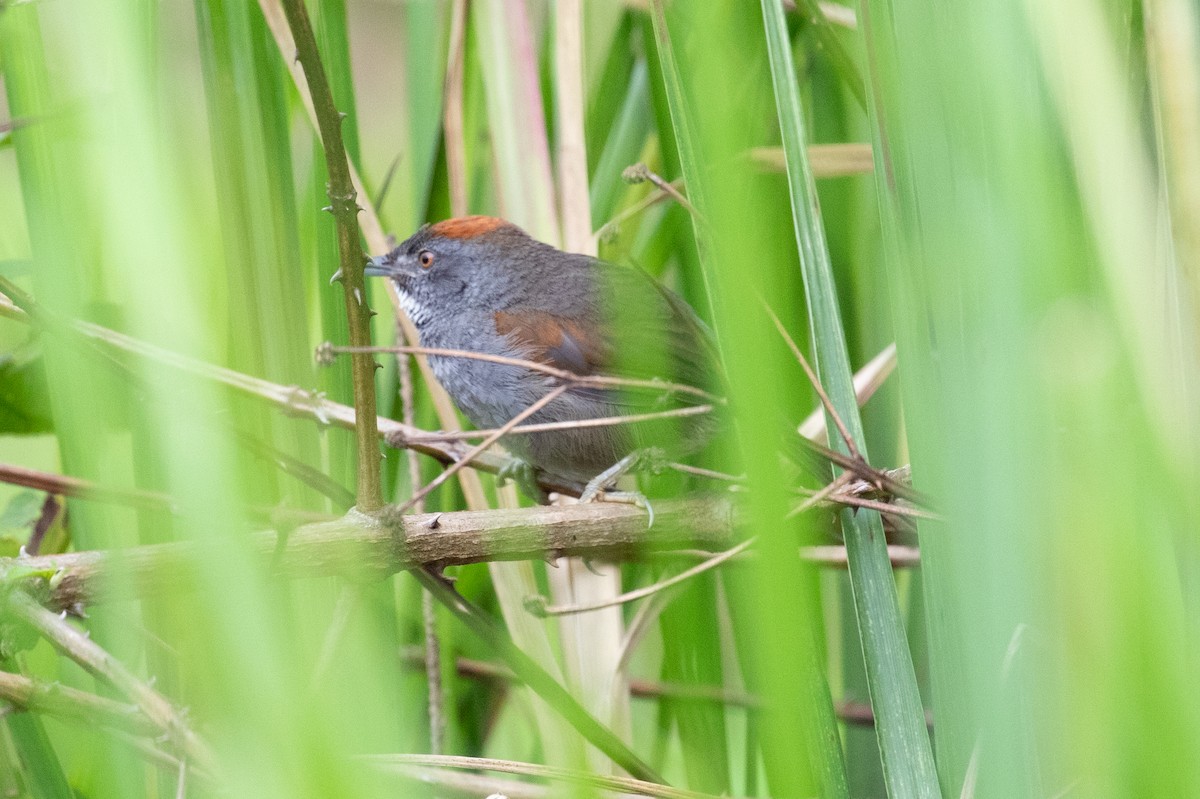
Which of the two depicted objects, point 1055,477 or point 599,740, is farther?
point 599,740

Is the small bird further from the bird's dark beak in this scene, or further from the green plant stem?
the green plant stem

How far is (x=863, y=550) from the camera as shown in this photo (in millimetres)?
1333

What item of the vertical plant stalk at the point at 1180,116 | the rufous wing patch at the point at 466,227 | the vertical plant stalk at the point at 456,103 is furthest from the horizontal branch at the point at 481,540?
the rufous wing patch at the point at 466,227

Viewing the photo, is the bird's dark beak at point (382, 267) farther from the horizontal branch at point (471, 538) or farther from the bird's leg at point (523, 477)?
the horizontal branch at point (471, 538)

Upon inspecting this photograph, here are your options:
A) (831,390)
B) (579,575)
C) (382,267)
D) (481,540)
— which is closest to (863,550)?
(831,390)

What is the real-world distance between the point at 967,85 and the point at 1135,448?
0.29m

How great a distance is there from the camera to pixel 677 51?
1.10 metres

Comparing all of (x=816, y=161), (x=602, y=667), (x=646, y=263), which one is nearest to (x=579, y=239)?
(x=646, y=263)

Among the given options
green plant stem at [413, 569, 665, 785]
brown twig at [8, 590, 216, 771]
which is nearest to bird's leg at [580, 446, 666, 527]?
green plant stem at [413, 569, 665, 785]

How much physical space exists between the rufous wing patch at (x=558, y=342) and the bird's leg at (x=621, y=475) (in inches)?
11.8

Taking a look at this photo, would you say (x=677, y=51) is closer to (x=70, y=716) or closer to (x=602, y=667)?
(x=70, y=716)

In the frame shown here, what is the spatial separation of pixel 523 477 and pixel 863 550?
1621mm

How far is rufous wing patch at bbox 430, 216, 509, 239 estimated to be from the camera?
2.89 metres

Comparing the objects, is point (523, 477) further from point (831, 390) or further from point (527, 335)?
point (831, 390)
